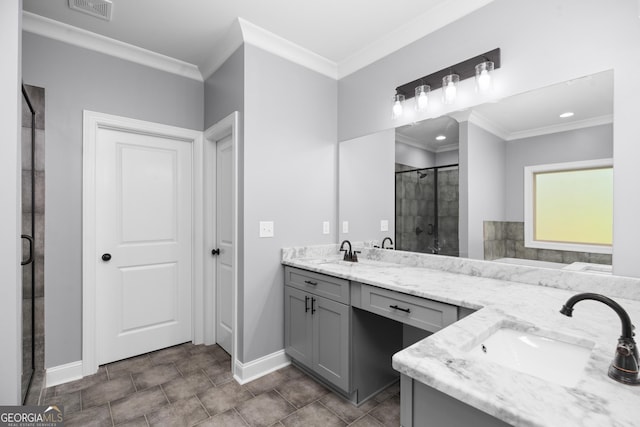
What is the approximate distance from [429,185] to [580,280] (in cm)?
104

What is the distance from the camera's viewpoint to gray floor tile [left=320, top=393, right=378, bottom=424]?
6.14 ft

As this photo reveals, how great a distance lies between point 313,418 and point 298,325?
2.16 ft

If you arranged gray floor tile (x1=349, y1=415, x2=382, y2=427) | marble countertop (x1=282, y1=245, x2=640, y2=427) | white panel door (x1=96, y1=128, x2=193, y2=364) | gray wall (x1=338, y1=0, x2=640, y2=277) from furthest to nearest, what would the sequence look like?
white panel door (x1=96, y1=128, x2=193, y2=364) < gray floor tile (x1=349, y1=415, x2=382, y2=427) < gray wall (x1=338, y1=0, x2=640, y2=277) < marble countertop (x1=282, y1=245, x2=640, y2=427)

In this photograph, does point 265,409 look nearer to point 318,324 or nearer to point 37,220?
point 318,324

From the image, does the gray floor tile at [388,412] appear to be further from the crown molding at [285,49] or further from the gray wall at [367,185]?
the crown molding at [285,49]

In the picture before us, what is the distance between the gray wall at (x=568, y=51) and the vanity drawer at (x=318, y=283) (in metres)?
1.41

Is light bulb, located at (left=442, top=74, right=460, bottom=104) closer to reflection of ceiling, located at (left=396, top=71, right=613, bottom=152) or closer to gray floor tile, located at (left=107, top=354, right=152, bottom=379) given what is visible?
reflection of ceiling, located at (left=396, top=71, right=613, bottom=152)

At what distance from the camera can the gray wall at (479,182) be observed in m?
1.88

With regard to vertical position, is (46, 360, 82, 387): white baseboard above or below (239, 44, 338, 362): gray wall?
below

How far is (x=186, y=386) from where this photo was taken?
7.26 feet

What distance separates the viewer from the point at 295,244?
2625 millimetres

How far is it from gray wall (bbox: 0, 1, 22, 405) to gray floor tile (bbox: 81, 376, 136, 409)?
2.70 ft

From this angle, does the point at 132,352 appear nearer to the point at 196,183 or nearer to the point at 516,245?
the point at 196,183

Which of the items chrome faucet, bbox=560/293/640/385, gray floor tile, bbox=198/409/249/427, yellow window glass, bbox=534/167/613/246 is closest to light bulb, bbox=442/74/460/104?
yellow window glass, bbox=534/167/613/246
